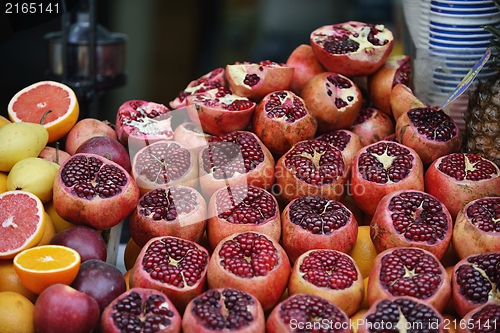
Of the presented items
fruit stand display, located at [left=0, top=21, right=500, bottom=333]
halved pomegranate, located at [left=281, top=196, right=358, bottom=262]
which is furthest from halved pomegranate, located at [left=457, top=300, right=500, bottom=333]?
halved pomegranate, located at [left=281, top=196, right=358, bottom=262]

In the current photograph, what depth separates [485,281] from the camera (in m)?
1.55

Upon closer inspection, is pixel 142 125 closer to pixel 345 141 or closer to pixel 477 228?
pixel 345 141

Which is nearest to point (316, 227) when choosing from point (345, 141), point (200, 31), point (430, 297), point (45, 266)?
point (430, 297)

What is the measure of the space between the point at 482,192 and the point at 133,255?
130cm

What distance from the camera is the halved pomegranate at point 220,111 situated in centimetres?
211

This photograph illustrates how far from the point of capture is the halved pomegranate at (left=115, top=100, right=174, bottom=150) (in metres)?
2.12

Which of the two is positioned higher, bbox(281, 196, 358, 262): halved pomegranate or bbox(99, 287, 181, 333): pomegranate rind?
bbox(281, 196, 358, 262): halved pomegranate

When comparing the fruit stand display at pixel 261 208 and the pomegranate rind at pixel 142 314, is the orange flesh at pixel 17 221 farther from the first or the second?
the pomegranate rind at pixel 142 314

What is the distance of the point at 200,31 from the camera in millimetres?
5809

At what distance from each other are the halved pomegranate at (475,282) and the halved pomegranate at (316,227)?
0.35 metres

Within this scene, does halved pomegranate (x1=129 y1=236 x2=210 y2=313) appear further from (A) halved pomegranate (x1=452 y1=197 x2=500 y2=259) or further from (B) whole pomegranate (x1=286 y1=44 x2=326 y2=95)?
(B) whole pomegranate (x1=286 y1=44 x2=326 y2=95)

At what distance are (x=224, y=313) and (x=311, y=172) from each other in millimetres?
725

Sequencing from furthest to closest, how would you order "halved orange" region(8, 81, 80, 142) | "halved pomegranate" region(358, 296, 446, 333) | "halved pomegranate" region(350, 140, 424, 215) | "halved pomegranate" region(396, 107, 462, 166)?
1. "halved orange" region(8, 81, 80, 142)
2. "halved pomegranate" region(396, 107, 462, 166)
3. "halved pomegranate" region(350, 140, 424, 215)
4. "halved pomegranate" region(358, 296, 446, 333)

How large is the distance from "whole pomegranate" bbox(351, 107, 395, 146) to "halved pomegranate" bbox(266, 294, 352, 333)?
0.99 m
